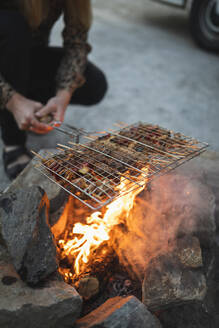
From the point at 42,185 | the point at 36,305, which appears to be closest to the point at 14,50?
the point at 42,185

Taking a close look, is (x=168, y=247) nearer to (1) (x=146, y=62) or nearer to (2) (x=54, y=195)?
(2) (x=54, y=195)

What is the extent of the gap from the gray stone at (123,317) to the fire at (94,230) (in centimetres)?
28

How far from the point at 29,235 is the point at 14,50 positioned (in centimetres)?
136

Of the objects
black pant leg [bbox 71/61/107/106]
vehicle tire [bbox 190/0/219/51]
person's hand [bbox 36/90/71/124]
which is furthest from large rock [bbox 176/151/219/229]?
vehicle tire [bbox 190/0/219/51]

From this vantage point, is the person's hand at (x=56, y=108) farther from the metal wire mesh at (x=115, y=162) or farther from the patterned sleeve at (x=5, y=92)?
the metal wire mesh at (x=115, y=162)

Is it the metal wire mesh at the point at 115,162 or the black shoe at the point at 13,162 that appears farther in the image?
the black shoe at the point at 13,162

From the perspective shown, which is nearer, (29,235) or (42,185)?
(29,235)

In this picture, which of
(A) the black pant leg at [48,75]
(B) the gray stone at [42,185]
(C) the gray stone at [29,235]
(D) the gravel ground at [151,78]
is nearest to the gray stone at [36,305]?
(C) the gray stone at [29,235]

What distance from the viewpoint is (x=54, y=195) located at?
1654 millimetres

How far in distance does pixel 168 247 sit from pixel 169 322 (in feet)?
1.04

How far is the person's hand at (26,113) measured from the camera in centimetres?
171

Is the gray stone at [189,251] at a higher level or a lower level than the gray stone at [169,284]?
higher

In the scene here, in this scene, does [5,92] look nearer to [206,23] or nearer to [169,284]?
[169,284]

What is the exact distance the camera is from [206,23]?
15.6 feet
